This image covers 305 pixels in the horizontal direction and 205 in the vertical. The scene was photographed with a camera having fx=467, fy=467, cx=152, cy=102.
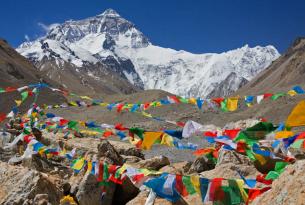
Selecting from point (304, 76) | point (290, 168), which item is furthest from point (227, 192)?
point (304, 76)

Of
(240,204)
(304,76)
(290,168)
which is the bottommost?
(240,204)

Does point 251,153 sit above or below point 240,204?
above

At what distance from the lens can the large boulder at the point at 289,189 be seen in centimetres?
488

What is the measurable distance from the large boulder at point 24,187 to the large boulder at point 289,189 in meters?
3.30

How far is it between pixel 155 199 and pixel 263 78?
148m

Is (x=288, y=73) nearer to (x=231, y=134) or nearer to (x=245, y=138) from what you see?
(x=231, y=134)

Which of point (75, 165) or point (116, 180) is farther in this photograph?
point (75, 165)

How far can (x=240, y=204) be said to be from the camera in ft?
20.5

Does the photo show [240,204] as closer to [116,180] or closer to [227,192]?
[227,192]

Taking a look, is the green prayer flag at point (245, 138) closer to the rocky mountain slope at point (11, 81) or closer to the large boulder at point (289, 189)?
the large boulder at point (289, 189)

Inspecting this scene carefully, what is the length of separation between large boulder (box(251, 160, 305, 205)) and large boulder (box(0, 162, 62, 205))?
3.30m

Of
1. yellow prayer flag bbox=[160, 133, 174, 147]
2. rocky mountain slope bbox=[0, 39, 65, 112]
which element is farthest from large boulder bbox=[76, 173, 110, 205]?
rocky mountain slope bbox=[0, 39, 65, 112]

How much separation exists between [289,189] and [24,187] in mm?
3993

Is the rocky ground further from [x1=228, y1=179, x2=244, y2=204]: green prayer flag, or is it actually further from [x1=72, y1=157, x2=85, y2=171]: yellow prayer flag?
[x1=228, y1=179, x2=244, y2=204]: green prayer flag
